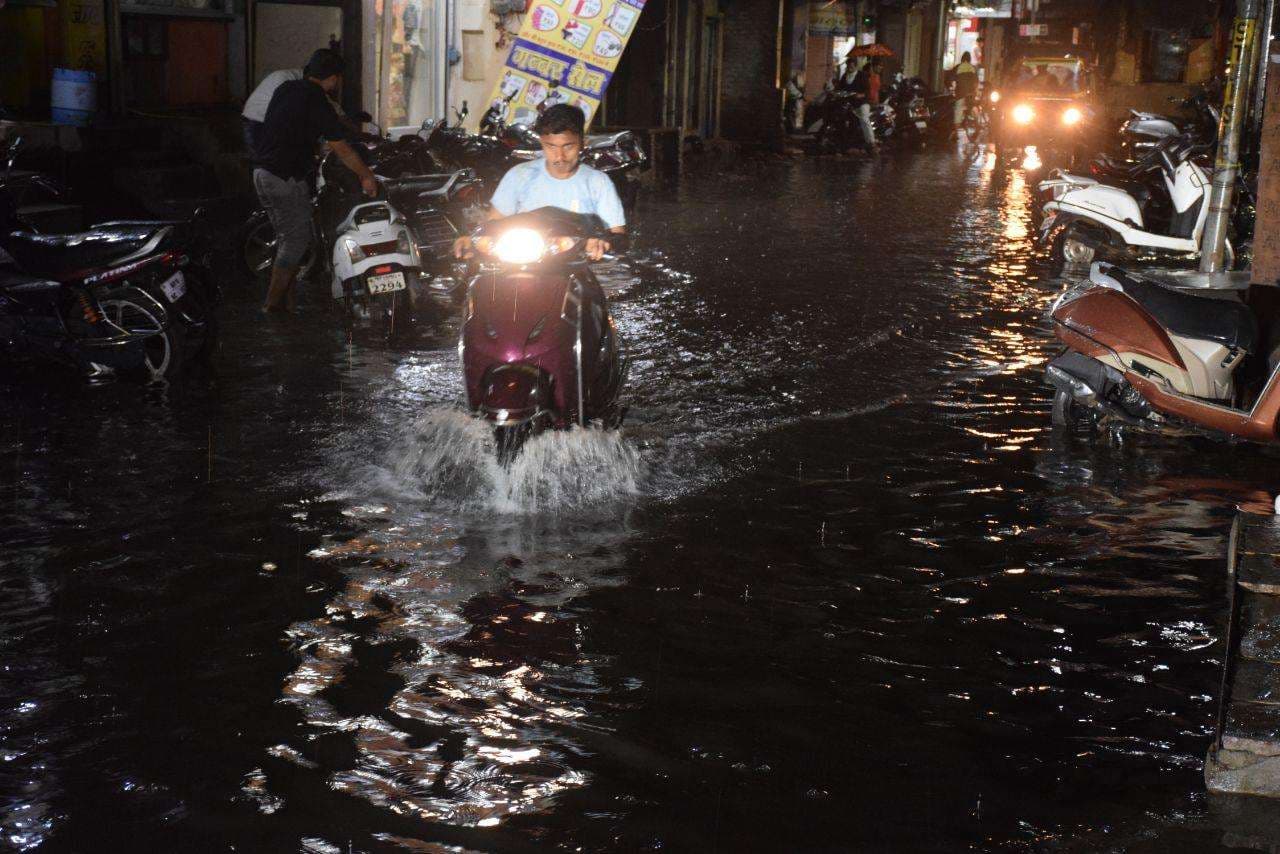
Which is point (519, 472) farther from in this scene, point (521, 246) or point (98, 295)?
point (98, 295)

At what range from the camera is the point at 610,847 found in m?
3.66

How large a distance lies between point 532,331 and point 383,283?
4396 mm

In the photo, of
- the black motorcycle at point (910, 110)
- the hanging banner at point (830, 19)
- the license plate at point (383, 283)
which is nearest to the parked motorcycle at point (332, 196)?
the license plate at point (383, 283)

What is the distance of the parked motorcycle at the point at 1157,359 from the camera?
7.65m

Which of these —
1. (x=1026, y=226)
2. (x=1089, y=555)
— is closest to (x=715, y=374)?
(x=1089, y=555)

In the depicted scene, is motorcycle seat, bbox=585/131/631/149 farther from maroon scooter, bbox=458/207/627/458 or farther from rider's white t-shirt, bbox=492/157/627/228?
maroon scooter, bbox=458/207/627/458

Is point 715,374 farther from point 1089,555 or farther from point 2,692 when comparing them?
point 2,692

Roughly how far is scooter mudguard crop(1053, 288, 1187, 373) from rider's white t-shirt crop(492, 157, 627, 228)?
2651mm

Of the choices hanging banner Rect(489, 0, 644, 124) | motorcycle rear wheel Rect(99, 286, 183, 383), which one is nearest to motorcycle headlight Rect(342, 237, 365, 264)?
motorcycle rear wheel Rect(99, 286, 183, 383)

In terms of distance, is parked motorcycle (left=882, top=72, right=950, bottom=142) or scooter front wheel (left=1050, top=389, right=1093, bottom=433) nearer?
scooter front wheel (left=1050, top=389, right=1093, bottom=433)

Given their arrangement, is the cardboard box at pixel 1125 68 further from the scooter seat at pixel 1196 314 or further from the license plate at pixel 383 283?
the scooter seat at pixel 1196 314

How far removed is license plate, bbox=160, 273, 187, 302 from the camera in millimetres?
8875

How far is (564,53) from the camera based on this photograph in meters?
20.2

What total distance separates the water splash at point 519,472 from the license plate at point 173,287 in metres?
2.58
